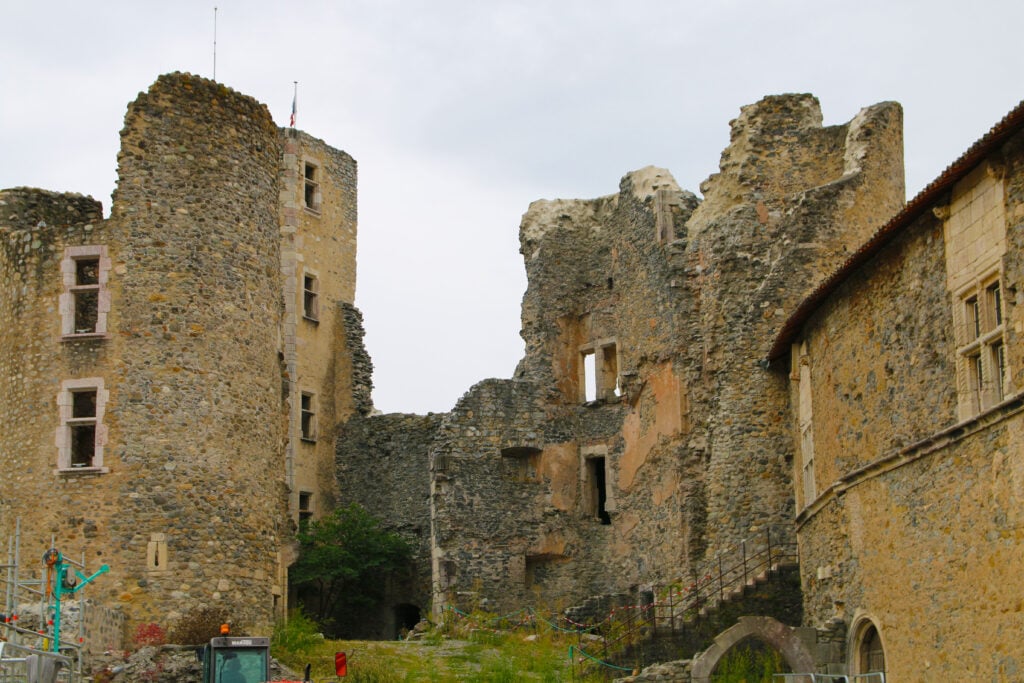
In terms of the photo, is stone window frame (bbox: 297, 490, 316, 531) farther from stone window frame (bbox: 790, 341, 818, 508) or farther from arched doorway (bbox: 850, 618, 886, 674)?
arched doorway (bbox: 850, 618, 886, 674)

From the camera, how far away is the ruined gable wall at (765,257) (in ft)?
89.4

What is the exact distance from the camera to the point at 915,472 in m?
18.8

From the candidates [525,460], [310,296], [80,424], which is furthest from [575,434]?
[80,424]

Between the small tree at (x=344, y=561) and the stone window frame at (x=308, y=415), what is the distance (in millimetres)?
2524

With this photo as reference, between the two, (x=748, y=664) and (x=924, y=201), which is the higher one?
(x=924, y=201)

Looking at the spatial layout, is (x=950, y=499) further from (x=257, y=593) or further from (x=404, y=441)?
(x=404, y=441)

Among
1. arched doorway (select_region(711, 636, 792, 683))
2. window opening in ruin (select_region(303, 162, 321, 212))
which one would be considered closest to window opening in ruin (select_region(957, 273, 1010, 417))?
arched doorway (select_region(711, 636, 792, 683))

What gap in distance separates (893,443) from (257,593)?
1057 centimetres

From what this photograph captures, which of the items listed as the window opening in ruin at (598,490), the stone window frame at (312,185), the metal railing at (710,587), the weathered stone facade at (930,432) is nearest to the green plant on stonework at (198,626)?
the metal railing at (710,587)

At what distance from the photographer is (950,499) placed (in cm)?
1764

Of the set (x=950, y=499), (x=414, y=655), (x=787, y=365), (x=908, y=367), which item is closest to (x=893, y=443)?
(x=908, y=367)

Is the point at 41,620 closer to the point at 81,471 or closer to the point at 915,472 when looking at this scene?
the point at 81,471

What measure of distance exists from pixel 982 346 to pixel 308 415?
68.2ft

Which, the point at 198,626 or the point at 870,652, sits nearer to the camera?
the point at 870,652
